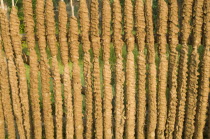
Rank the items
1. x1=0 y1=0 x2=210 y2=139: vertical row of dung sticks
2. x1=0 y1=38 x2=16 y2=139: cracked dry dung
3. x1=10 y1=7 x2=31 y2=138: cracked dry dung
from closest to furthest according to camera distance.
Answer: x1=0 y1=0 x2=210 y2=139: vertical row of dung sticks < x1=10 y1=7 x2=31 y2=138: cracked dry dung < x1=0 y1=38 x2=16 y2=139: cracked dry dung

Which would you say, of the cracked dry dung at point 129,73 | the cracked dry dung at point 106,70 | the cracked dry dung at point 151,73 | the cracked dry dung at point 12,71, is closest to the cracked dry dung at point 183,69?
the cracked dry dung at point 151,73

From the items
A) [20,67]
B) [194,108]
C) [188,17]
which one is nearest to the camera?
[188,17]

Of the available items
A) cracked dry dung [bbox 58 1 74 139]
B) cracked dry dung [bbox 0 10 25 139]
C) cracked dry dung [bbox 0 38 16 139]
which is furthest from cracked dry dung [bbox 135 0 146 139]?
cracked dry dung [bbox 0 38 16 139]

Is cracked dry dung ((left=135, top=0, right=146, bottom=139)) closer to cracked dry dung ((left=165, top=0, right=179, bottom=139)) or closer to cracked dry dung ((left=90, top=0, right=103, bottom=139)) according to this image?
cracked dry dung ((left=165, top=0, right=179, bottom=139))

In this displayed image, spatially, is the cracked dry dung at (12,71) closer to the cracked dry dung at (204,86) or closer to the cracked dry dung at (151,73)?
the cracked dry dung at (151,73)

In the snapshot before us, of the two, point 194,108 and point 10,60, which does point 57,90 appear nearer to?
point 10,60

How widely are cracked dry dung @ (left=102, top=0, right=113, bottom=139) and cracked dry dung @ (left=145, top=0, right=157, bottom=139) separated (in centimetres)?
47

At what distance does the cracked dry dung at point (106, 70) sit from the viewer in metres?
3.00

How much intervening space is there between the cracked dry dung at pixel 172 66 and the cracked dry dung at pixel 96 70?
0.88 m

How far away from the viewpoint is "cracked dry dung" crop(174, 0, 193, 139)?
2.89 m

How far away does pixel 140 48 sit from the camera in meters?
3.07

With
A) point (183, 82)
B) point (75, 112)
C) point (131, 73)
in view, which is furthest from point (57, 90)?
point (183, 82)

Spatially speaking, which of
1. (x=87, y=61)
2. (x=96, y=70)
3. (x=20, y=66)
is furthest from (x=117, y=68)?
(x=20, y=66)

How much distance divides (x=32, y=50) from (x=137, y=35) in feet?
4.53
